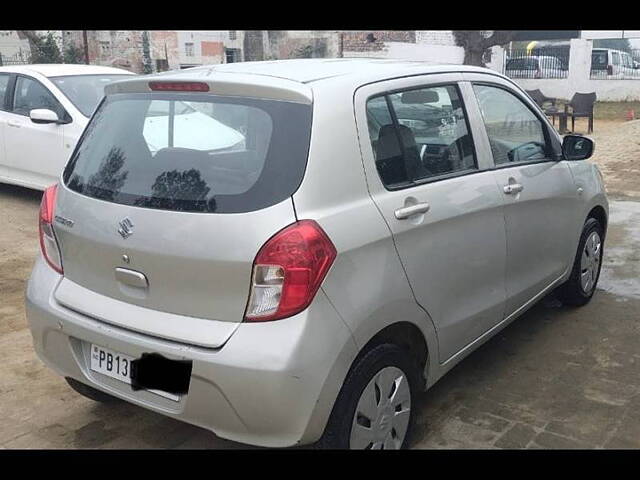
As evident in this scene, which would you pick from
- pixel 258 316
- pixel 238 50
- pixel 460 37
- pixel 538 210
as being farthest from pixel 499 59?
pixel 258 316

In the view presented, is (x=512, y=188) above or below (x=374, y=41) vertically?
below

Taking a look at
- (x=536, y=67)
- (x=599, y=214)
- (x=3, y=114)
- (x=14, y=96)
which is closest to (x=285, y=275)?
(x=599, y=214)

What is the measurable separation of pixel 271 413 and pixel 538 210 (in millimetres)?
2206

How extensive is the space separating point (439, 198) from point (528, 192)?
96 cm

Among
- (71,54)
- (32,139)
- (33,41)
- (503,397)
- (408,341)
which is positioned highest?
(33,41)

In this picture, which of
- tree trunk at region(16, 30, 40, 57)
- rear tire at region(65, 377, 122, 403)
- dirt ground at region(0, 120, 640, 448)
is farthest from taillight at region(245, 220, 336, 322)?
tree trunk at region(16, 30, 40, 57)

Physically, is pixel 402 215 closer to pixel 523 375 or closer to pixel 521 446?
pixel 521 446

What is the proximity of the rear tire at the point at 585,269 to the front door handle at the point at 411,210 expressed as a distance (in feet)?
6.88

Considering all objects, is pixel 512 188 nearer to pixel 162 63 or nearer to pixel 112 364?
pixel 112 364

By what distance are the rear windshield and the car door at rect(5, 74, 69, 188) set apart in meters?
4.69

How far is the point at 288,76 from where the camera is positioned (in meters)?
2.76

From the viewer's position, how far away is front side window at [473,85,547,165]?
3.59 m

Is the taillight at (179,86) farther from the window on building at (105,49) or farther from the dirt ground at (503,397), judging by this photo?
the window on building at (105,49)

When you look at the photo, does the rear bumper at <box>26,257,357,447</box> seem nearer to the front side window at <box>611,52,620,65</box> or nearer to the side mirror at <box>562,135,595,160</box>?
the side mirror at <box>562,135,595,160</box>
